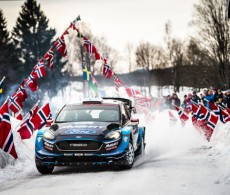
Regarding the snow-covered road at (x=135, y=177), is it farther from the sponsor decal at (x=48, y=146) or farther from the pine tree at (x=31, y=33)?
the pine tree at (x=31, y=33)

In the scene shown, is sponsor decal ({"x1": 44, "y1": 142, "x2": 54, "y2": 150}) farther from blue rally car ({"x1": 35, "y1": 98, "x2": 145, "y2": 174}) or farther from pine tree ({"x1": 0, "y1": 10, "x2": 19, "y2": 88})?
pine tree ({"x1": 0, "y1": 10, "x2": 19, "y2": 88})

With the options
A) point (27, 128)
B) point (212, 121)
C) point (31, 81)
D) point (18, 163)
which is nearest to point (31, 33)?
point (31, 81)

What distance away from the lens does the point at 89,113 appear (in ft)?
36.8

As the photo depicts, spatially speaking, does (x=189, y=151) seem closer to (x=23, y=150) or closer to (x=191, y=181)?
(x=23, y=150)

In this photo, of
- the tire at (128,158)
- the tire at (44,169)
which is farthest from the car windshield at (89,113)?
the tire at (44,169)

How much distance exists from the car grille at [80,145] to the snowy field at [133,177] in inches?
20.6

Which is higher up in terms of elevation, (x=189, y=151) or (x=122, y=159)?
(x=122, y=159)

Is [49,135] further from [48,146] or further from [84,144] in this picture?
[84,144]

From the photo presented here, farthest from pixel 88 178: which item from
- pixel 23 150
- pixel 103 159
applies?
pixel 23 150

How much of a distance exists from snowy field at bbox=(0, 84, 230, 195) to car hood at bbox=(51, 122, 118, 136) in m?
0.87

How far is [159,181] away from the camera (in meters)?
8.05

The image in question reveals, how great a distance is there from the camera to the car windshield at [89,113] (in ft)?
36.1

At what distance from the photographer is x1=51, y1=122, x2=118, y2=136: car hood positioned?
32.2 ft

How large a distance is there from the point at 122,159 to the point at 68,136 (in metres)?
1.27
